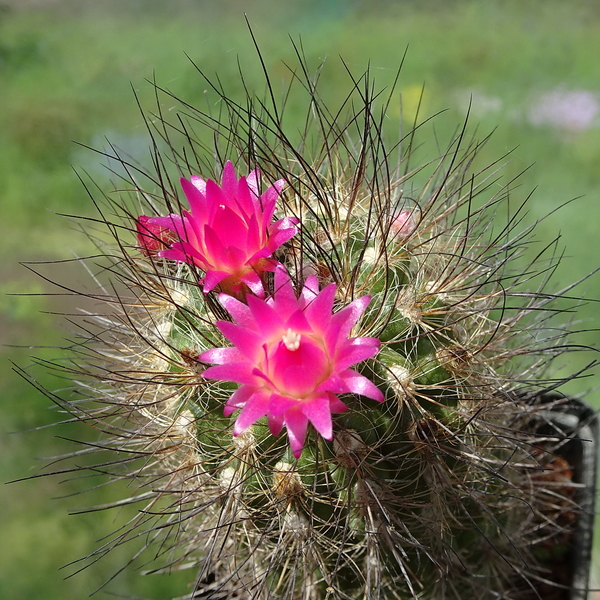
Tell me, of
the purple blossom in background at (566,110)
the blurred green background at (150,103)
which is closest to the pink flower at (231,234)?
the blurred green background at (150,103)

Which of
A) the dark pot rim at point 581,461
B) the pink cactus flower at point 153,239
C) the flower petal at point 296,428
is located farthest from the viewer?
the dark pot rim at point 581,461

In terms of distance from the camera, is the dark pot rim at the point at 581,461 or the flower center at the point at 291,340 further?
the dark pot rim at the point at 581,461

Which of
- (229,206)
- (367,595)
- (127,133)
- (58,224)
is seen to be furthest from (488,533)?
(58,224)

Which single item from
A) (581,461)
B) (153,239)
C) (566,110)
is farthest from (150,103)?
(581,461)

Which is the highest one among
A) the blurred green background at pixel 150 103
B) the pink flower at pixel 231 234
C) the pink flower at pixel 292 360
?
the blurred green background at pixel 150 103

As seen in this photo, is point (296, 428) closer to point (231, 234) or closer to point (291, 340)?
point (291, 340)

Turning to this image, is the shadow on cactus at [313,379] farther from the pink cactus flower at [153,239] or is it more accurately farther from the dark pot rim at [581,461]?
the dark pot rim at [581,461]

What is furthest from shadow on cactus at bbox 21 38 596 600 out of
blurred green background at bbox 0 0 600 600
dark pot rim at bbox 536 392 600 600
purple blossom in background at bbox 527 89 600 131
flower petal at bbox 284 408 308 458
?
purple blossom in background at bbox 527 89 600 131
